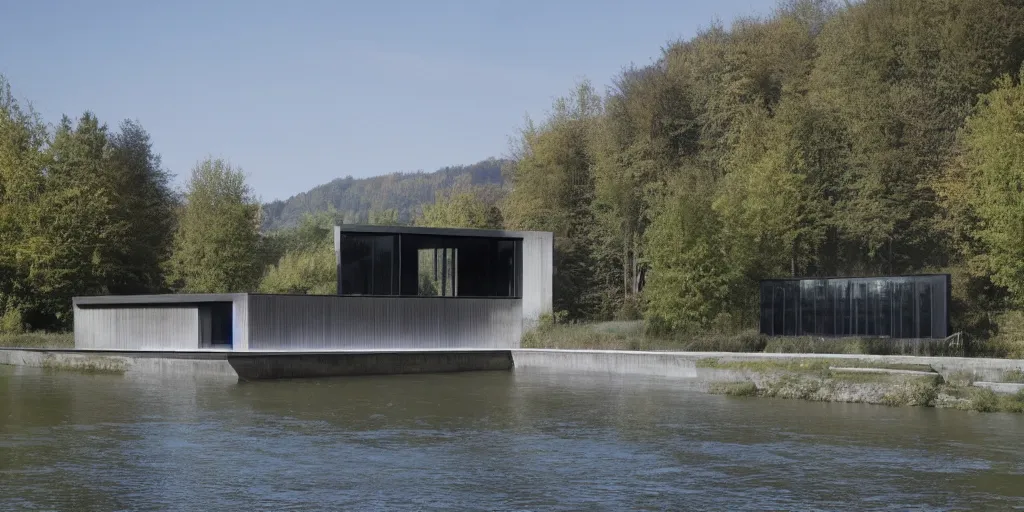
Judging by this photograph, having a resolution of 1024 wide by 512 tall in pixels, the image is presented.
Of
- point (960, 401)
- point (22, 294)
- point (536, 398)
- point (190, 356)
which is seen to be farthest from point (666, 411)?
point (22, 294)

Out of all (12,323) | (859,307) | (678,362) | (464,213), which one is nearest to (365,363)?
(678,362)

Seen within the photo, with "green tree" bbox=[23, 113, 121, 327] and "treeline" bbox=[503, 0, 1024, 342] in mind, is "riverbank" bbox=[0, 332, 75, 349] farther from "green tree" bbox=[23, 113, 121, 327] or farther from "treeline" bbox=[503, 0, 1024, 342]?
"treeline" bbox=[503, 0, 1024, 342]

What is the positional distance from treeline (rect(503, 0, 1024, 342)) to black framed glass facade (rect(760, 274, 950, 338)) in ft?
8.38

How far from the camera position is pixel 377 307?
101ft

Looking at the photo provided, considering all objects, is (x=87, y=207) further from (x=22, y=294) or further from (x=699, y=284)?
(x=699, y=284)

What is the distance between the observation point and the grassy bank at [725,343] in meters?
26.4

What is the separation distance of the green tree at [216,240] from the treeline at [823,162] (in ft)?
52.3

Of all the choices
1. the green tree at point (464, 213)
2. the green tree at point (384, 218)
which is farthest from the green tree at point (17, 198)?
the green tree at point (384, 218)

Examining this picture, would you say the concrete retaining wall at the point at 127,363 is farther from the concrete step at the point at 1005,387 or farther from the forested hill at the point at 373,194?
the forested hill at the point at 373,194

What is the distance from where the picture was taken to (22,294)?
45.0 meters

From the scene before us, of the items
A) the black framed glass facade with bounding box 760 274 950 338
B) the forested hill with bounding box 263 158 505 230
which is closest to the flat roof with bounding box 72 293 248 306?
the black framed glass facade with bounding box 760 274 950 338

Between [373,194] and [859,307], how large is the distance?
14667cm

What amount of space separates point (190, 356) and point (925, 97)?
2372cm

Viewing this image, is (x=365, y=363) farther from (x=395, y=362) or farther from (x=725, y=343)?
(x=725, y=343)
